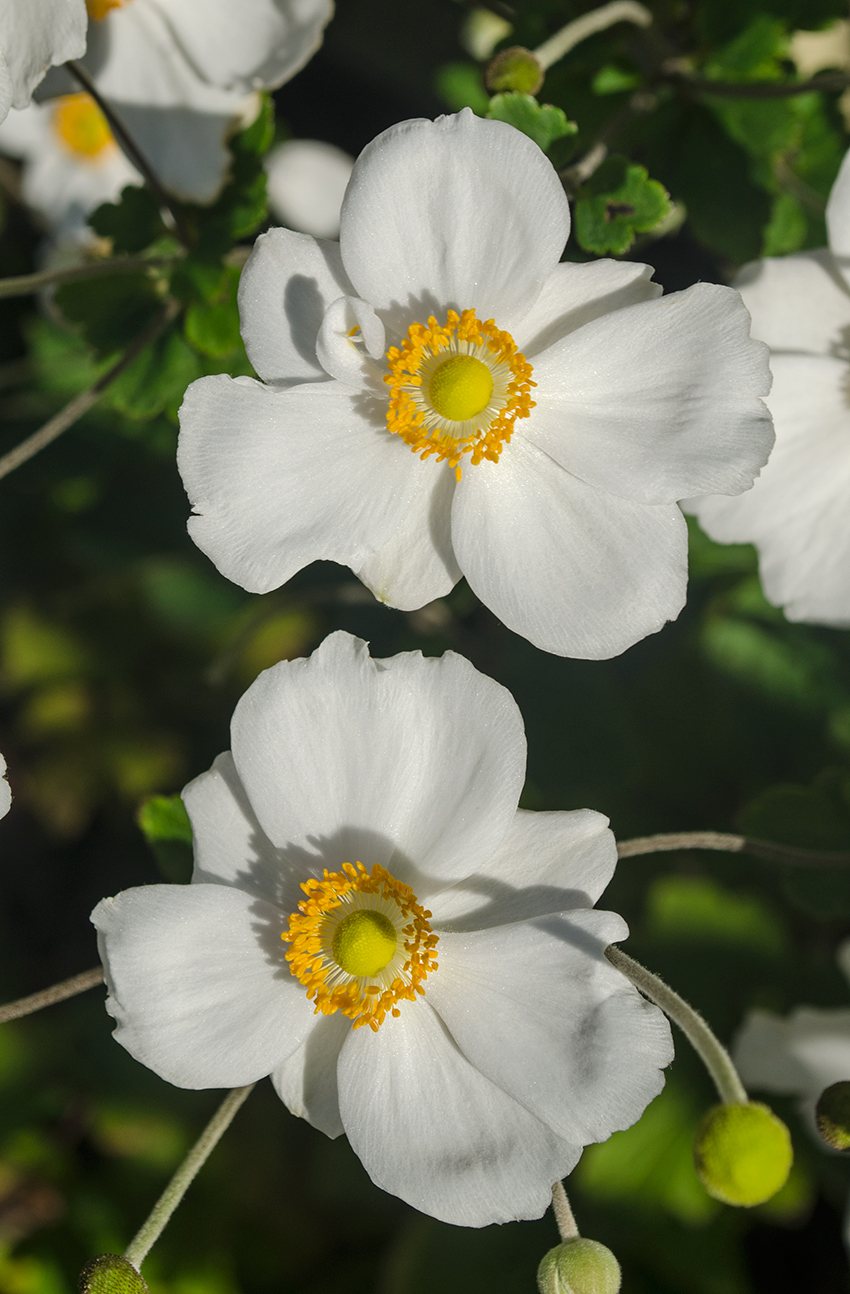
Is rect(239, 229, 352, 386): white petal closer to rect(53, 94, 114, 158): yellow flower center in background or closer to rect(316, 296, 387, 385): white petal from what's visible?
rect(316, 296, 387, 385): white petal

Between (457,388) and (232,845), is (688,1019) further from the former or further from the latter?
(457,388)

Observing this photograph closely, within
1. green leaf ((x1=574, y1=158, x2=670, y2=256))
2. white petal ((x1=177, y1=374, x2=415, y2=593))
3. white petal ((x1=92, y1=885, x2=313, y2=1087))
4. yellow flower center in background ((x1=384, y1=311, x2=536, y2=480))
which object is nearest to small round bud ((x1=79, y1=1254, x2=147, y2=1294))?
white petal ((x1=92, y1=885, x2=313, y2=1087))

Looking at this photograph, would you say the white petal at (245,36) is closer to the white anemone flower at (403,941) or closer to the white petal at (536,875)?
the white anemone flower at (403,941)

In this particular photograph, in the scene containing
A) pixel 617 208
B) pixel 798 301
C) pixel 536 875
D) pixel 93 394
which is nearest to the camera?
pixel 536 875

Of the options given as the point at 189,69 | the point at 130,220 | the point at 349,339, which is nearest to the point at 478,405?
the point at 349,339

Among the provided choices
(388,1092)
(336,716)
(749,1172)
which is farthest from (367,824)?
(749,1172)

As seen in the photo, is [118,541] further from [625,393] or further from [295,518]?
[625,393]
